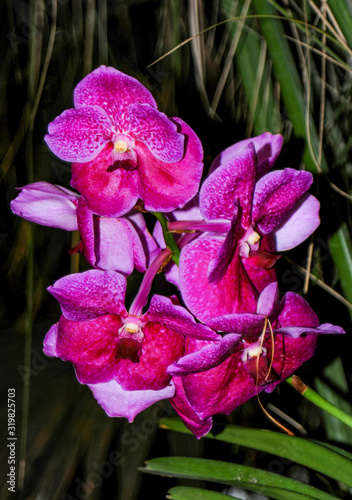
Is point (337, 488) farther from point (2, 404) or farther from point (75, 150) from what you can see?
point (75, 150)

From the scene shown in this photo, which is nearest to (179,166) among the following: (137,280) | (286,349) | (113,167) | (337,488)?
(113,167)

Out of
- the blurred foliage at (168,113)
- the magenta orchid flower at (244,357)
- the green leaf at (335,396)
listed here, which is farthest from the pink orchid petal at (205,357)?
the green leaf at (335,396)

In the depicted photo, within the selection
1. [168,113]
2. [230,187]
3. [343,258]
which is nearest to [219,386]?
[230,187]

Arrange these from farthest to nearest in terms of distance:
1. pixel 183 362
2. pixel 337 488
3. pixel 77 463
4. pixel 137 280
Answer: pixel 337 488
pixel 137 280
pixel 77 463
pixel 183 362

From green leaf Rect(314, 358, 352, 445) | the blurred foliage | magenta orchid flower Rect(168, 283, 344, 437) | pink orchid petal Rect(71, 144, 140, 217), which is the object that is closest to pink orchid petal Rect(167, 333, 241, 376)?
magenta orchid flower Rect(168, 283, 344, 437)

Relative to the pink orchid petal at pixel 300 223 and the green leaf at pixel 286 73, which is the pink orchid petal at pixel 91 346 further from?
the green leaf at pixel 286 73

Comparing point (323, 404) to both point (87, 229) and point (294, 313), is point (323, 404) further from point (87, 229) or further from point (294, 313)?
point (87, 229)
